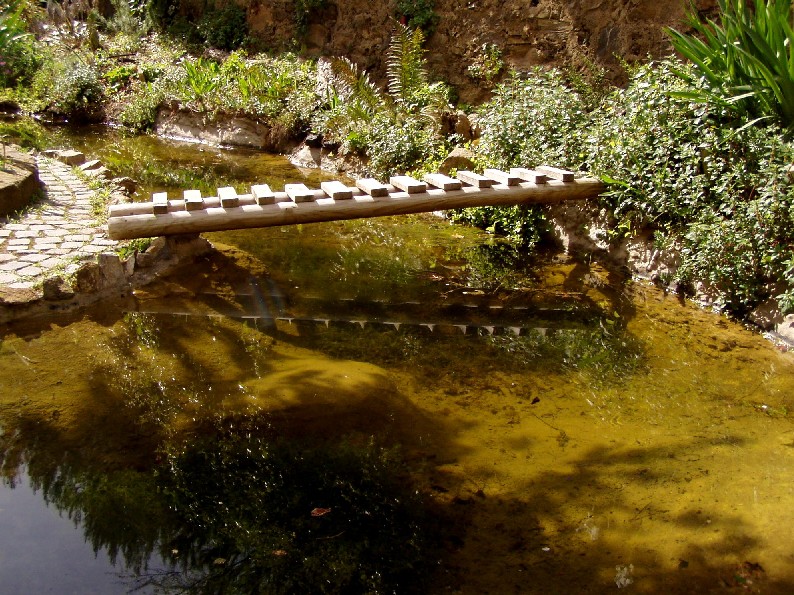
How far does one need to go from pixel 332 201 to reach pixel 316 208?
0.48ft

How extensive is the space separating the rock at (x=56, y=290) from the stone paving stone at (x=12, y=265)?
525mm

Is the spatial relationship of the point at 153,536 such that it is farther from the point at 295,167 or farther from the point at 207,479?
the point at 295,167

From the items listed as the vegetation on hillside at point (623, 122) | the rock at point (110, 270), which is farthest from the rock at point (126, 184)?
the rock at point (110, 270)

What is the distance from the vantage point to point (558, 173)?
6.33 m

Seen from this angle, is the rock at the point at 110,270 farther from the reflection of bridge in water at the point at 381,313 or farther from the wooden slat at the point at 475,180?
the wooden slat at the point at 475,180

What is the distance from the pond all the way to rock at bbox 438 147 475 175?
2211 millimetres

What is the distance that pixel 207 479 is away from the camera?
3480 mm

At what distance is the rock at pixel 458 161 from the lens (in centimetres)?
797

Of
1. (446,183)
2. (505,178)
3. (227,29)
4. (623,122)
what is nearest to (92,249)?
(446,183)

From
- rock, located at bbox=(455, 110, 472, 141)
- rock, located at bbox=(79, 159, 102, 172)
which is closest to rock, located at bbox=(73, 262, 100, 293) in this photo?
rock, located at bbox=(79, 159, 102, 172)

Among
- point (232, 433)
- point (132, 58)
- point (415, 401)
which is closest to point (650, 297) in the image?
point (415, 401)

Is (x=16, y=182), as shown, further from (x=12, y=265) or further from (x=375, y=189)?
(x=375, y=189)

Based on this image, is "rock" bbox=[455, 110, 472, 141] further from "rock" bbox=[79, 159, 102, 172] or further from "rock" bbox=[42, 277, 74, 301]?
"rock" bbox=[42, 277, 74, 301]

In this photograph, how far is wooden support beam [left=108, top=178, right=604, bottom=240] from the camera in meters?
5.34
